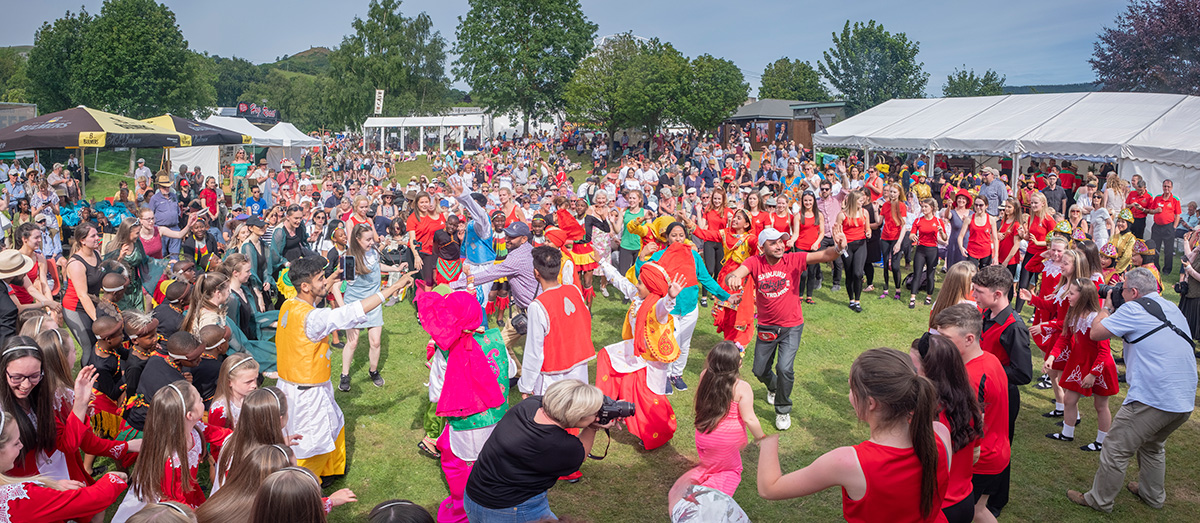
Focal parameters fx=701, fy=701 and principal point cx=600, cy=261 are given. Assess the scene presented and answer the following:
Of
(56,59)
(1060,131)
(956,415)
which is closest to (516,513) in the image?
(956,415)

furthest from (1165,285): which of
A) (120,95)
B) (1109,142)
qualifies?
(120,95)

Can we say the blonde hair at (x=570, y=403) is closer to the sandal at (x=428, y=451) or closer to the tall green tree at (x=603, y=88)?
the sandal at (x=428, y=451)

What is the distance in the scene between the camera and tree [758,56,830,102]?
72875mm

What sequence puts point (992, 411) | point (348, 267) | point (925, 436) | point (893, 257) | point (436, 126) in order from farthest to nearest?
1. point (436, 126)
2. point (893, 257)
3. point (348, 267)
4. point (992, 411)
5. point (925, 436)

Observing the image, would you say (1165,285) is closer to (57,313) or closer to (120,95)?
(57,313)

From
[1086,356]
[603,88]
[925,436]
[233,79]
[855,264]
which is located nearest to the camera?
[925,436]

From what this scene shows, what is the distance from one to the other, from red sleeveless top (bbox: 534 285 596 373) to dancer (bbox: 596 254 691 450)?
72 cm

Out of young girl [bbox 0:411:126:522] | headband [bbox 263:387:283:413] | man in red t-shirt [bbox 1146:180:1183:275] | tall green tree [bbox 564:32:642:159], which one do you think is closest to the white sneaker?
headband [bbox 263:387:283:413]

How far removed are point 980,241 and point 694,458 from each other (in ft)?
21.1

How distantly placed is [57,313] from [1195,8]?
4590 cm

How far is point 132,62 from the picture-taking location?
4222cm

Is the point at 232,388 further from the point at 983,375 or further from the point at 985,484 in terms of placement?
the point at 985,484

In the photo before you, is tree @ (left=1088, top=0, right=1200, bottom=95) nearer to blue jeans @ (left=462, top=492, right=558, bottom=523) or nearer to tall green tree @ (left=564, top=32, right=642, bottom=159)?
tall green tree @ (left=564, top=32, right=642, bottom=159)

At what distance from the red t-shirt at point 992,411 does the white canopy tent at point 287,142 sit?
3431cm
